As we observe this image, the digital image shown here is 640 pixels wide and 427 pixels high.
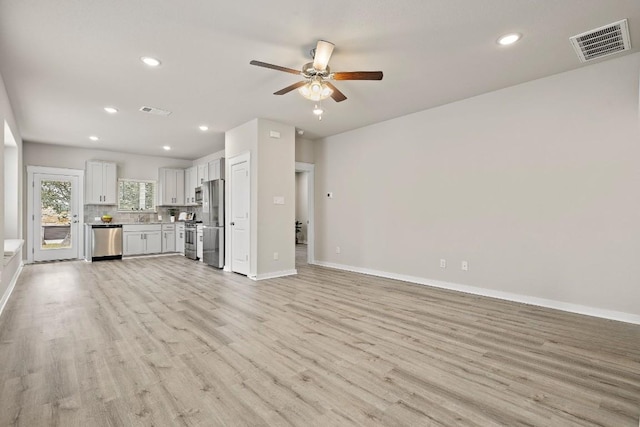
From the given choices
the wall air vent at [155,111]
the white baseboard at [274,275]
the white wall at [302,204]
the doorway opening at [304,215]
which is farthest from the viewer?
the white wall at [302,204]

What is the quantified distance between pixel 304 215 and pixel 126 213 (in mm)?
5523

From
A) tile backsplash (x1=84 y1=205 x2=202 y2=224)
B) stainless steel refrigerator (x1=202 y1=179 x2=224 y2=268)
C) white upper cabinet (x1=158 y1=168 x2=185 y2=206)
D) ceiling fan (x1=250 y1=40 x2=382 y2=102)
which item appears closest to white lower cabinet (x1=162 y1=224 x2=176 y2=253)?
tile backsplash (x1=84 y1=205 x2=202 y2=224)

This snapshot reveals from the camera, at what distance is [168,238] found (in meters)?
8.73

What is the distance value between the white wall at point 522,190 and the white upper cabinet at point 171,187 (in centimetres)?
573

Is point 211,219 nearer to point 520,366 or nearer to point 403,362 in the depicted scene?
point 403,362

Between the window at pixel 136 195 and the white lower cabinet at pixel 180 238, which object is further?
the white lower cabinet at pixel 180 238

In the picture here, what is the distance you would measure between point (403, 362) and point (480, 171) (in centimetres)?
309

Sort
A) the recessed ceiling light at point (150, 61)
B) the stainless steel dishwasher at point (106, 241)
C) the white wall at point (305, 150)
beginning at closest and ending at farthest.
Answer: the recessed ceiling light at point (150, 61)
the white wall at point (305, 150)
the stainless steel dishwasher at point (106, 241)

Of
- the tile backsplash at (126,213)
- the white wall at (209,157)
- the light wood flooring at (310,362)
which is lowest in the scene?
the light wood flooring at (310,362)

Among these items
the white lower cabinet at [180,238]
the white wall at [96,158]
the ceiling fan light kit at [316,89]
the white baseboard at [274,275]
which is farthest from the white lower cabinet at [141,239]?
the ceiling fan light kit at [316,89]

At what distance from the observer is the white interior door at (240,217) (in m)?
5.52

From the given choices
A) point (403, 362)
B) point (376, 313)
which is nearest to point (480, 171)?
point (376, 313)

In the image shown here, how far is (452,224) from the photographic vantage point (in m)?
4.66

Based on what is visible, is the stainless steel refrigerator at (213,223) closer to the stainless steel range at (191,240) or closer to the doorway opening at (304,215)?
the stainless steel range at (191,240)
